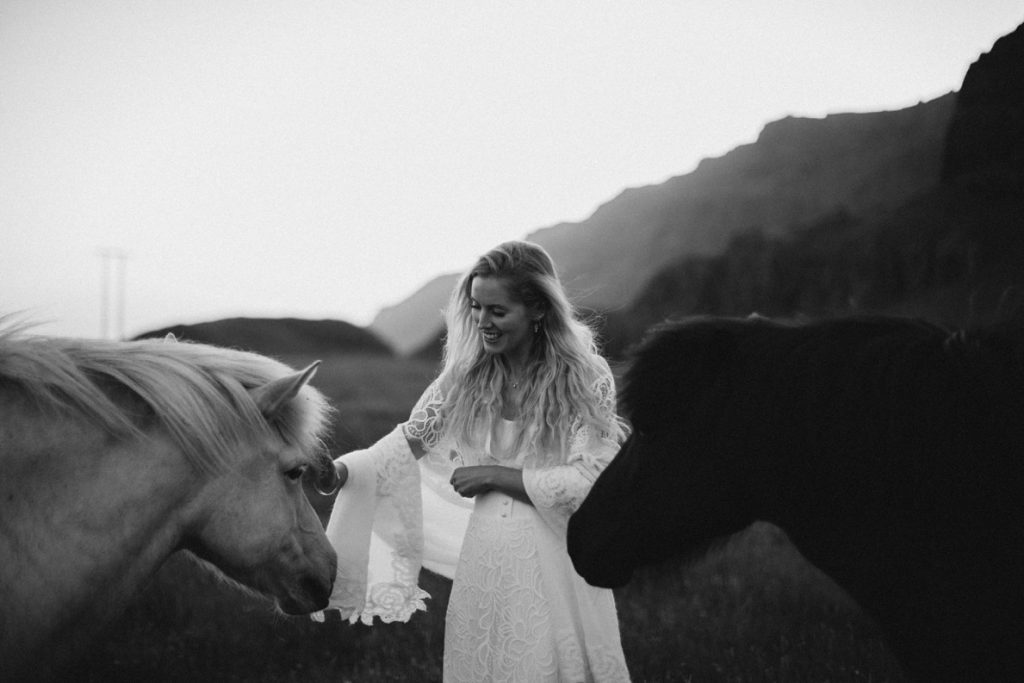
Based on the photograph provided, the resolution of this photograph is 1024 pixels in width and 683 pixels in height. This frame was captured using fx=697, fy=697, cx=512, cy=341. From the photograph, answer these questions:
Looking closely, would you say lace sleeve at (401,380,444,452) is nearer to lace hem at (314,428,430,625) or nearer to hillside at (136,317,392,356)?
lace hem at (314,428,430,625)

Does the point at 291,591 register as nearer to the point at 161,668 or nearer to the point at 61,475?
the point at 61,475

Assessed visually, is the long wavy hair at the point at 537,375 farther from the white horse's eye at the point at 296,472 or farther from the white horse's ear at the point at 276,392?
the white horse's ear at the point at 276,392

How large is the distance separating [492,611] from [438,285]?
641cm

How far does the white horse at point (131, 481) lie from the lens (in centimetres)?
201

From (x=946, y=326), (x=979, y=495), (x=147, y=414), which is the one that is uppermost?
(x=946, y=326)

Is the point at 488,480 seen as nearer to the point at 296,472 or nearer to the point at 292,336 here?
the point at 296,472

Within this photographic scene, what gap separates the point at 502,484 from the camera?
285cm

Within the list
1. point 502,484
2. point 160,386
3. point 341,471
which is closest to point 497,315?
point 502,484

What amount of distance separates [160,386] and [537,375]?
152 cm

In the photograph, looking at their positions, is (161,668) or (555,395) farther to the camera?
(161,668)

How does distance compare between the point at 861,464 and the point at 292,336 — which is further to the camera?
the point at 292,336

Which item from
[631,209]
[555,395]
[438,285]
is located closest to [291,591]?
[555,395]

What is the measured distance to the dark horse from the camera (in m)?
1.65

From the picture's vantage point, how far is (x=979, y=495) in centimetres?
167
